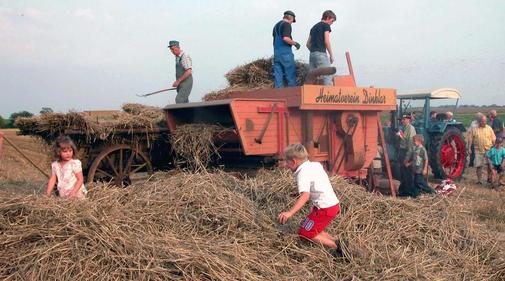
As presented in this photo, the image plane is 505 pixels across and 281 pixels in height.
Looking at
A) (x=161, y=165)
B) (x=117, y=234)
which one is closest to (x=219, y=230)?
(x=117, y=234)

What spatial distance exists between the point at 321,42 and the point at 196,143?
2.65 meters

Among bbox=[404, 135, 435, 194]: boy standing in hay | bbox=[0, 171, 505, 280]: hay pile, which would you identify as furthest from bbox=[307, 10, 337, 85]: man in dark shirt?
bbox=[404, 135, 435, 194]: boy standing in hay

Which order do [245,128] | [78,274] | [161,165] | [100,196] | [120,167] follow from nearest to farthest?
1. [78,274]
2. [100,196]
3. [245,128]
4. [120,167]
5. [161,165]

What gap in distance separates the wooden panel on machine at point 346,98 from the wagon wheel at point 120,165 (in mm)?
2485

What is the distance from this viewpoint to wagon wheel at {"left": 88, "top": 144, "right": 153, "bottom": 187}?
21.5ft

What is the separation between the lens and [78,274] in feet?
10.4

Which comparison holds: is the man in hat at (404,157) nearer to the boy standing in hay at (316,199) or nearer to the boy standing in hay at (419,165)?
the boy standing in hay at (419,165)

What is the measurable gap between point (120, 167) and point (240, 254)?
3.49 metres

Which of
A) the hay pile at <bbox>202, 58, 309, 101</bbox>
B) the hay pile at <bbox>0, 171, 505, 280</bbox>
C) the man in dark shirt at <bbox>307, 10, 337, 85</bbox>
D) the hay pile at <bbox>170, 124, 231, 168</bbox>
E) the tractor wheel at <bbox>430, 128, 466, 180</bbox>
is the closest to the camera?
the hay pile at <bbox>0, 171, 505, 280</bbox>

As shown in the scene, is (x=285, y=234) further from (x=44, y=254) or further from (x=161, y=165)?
(x=161, y=165)

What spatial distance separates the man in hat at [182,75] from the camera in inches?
296

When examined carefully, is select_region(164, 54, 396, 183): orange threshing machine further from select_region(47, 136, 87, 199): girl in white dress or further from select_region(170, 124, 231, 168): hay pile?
select_region(47, 136, 87, 199): girl in white dress

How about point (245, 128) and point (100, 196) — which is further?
point (245, 128)

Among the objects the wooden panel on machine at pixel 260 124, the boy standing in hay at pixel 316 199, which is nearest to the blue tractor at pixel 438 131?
the wooden panel on machine at pixel 260 124
